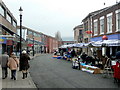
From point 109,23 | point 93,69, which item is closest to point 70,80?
point 93,69

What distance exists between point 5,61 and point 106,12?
683 inches

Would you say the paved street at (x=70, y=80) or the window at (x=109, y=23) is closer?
the paved street at (x=70, y=80)

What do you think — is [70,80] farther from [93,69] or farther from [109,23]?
[109,23]

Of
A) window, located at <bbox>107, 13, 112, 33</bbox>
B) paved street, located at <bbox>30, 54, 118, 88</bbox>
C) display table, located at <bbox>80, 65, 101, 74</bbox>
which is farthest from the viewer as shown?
window, located at <bbox>107, 13, 112, 33</bbox>

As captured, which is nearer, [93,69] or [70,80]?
[70,80]

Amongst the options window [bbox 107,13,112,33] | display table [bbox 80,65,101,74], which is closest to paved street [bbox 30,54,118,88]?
display table [bbox 80,65,101,74]

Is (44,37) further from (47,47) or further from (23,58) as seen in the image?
(23,58)

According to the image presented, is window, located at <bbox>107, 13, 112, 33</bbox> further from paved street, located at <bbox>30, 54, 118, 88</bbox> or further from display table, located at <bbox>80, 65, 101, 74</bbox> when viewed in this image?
paved street, located at <bbox>30, 54, 118, 88</bbox>

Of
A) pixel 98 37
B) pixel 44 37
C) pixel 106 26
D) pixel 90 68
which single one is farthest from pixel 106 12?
pixel 44 37

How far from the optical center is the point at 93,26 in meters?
30.1

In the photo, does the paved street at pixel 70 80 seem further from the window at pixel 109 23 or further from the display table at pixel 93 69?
the window at pixel 109 23

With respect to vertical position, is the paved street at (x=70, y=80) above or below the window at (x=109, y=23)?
below

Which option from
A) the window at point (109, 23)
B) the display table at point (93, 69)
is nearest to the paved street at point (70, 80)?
the display table at point (93, 69)

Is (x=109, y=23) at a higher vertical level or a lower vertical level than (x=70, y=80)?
higher
